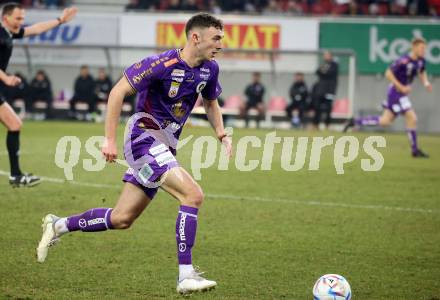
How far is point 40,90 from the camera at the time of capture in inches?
1105

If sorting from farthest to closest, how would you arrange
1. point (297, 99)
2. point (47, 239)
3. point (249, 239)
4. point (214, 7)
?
1. point (214, 7)
2. point (297, 99)
3. point (249, 239)
4. point (47, 239)

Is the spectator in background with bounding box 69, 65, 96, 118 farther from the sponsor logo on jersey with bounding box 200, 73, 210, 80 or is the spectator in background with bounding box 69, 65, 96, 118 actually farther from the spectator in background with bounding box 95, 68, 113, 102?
the sponsor logo on jersey with bounding box 200, 73, 210, 80

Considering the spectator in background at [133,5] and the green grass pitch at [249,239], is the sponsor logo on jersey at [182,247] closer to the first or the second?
the green grass pitch at [249,239]

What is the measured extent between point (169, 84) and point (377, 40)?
2152cm

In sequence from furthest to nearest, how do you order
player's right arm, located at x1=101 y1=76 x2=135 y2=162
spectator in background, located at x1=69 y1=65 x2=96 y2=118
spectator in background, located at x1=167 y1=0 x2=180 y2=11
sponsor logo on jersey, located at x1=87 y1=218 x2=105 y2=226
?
spectator in background, located at x1=167 y1=0 x2=180 y2=11, spectator in background, located at x1=69 y1=65 x2=96 y2=118, sponsor logo on jersey, located at x1=87 y1=218 x2=105 y2=226, player's right arm, located at x1=101 y1=76 x2=135 y2=162

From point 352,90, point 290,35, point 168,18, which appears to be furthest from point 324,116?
point 168,18

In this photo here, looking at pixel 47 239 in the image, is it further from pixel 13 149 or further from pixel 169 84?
pixel 13 149

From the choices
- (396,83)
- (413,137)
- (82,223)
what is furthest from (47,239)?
(396,83)

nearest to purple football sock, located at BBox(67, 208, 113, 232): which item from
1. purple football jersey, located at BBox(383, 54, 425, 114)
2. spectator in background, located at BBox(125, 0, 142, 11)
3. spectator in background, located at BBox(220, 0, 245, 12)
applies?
purple football jersey, located at BBox(383, 54, 425, 114)

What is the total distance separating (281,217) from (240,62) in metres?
17.6

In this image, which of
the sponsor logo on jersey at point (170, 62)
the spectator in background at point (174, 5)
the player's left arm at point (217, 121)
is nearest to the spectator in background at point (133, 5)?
the spectator in background at point (174, 5)

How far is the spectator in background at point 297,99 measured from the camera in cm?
2722

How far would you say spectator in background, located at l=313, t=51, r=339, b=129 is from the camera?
26.4m

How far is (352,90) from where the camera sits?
1077 inches
